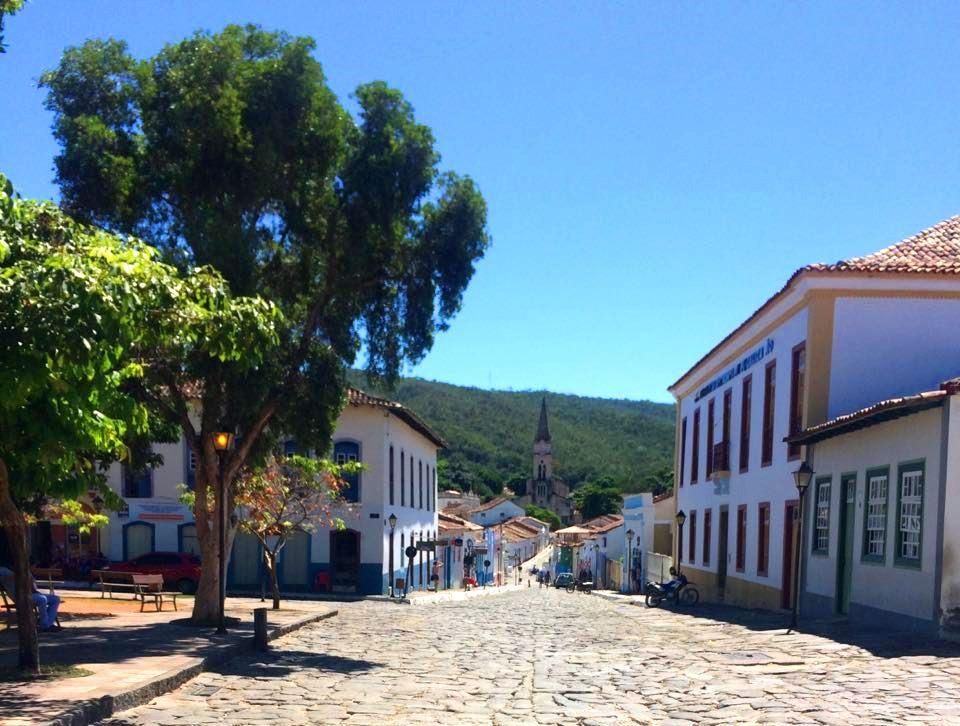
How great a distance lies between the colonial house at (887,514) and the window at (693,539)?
13.2 m

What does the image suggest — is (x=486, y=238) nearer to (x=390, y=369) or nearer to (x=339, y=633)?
(x=390, y=369)

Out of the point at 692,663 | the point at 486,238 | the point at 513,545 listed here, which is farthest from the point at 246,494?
the point at 513,545

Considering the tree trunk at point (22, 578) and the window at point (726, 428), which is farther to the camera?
the window at point (726, 428)

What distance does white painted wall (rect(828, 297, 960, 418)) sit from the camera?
1988 cm

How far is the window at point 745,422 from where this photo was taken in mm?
26281

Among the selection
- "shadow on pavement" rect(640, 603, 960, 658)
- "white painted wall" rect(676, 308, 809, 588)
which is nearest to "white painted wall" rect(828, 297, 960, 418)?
"white painted wall" rect(676, 308, 809, 588)

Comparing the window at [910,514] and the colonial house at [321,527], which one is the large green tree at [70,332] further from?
the colonial house at [321,527]

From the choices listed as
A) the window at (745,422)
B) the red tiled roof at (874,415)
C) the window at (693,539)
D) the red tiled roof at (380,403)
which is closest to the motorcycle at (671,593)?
the window at (745,422)

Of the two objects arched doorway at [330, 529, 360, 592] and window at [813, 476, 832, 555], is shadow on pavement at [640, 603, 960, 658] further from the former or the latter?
arched doorway at [330, 529, 360, 592]

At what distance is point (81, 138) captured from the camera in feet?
51.3

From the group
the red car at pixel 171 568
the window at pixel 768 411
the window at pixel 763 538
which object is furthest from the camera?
the red car at pixel 171 568

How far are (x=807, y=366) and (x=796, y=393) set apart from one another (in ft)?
4.91

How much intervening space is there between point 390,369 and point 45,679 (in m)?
9.16

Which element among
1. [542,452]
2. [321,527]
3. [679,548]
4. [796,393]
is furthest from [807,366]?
[542,452]
